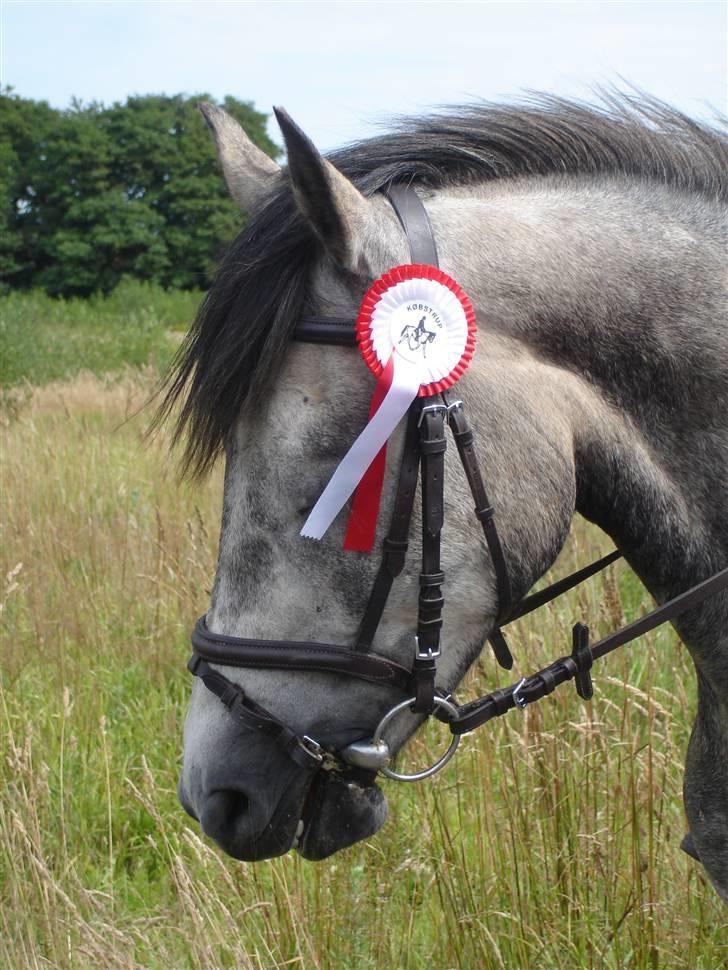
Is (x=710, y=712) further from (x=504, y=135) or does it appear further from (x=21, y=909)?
(x=21, y=909)

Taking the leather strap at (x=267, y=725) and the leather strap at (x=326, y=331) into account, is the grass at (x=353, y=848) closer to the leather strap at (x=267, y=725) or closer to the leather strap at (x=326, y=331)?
the leather strap at (x=267, y=725)

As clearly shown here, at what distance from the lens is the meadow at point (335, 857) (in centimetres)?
249

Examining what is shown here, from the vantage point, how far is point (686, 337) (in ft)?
5.90

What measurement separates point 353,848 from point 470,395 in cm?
196

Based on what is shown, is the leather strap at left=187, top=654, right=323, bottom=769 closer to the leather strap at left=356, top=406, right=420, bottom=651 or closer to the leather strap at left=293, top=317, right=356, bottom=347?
the leather strap at left=356, top=406, right=420, bottom=651

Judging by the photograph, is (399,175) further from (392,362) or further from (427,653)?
(427,653)

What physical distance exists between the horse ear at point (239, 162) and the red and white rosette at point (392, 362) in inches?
20.2

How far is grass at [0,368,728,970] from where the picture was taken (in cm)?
248

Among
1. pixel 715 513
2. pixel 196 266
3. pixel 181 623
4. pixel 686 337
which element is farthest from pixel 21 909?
pixel 196 266

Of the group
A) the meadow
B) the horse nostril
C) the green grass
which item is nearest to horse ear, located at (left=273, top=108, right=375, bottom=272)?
the meadow

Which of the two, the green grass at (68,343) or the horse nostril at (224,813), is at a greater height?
the horse nostril at (224,813)

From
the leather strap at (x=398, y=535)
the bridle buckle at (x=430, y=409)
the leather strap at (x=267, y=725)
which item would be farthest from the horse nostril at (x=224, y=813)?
the bridle buckle at (x=430, y=409)

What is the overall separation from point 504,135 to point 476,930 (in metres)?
2.15

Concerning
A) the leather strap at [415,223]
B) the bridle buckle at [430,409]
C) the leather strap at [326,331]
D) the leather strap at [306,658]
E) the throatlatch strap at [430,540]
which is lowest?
the leather strap at [306,658]
